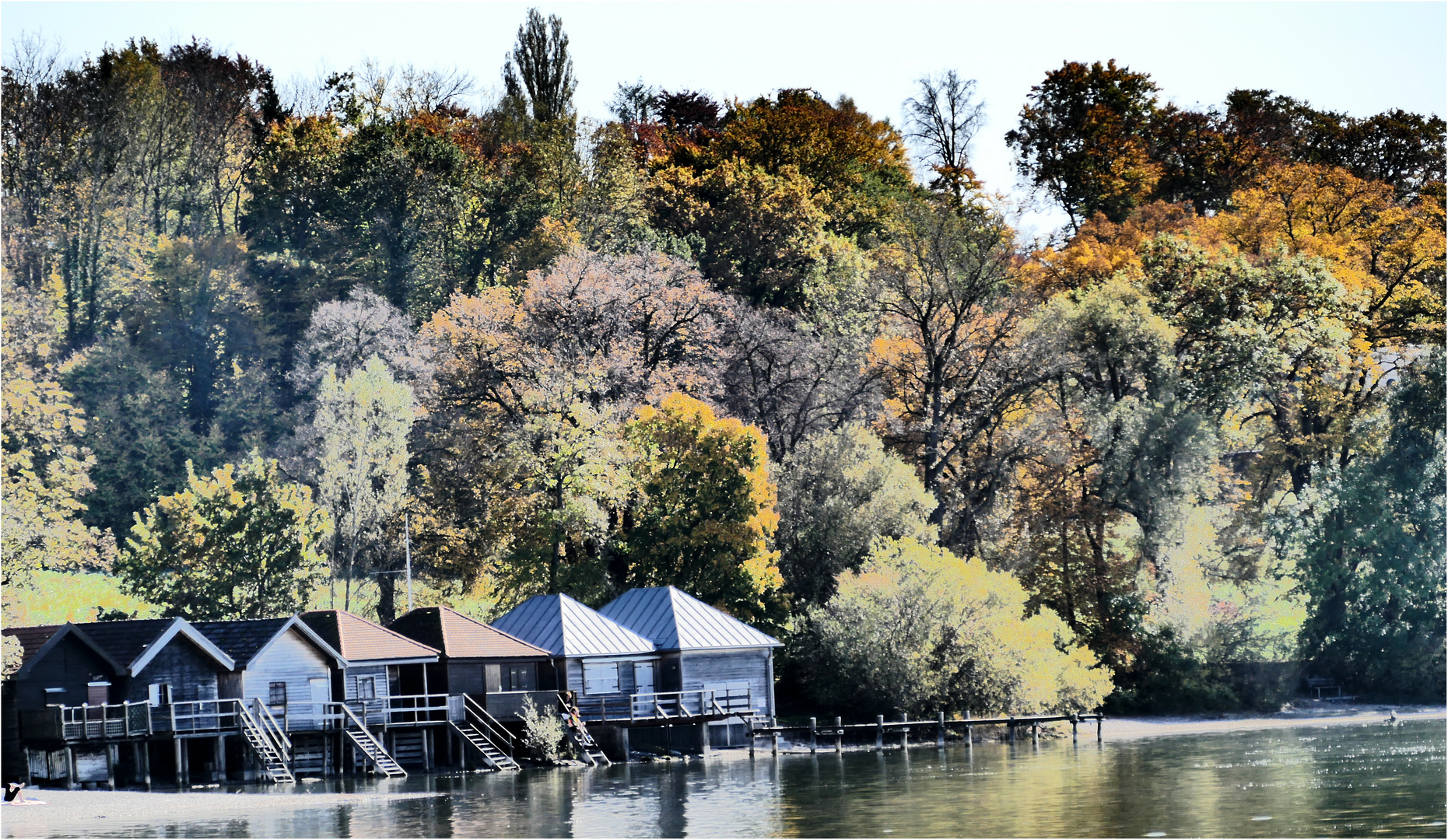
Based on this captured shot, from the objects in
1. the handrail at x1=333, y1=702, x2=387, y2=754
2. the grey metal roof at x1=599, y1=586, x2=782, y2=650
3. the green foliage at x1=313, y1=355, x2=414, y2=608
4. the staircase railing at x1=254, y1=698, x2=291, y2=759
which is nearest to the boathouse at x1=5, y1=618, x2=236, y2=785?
the staircase railing at x1=254, y1=698, x2=291, y2=759

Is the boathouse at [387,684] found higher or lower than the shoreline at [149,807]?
higher

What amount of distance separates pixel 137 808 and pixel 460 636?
15.6 metres

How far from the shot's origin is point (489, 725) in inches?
2101

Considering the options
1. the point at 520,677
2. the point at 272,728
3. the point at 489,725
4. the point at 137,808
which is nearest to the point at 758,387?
the point at 520,677

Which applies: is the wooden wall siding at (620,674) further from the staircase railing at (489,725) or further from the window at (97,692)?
the window at (97,692)

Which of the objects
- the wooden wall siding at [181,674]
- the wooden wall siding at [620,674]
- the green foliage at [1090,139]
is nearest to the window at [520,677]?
the wooden wall siding at [620,674]

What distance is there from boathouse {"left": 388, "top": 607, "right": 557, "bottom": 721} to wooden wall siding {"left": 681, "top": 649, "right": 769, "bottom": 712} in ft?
14.8

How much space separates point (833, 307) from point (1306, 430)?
69.6 ft

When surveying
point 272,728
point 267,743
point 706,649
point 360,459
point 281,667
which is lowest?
point 267,743

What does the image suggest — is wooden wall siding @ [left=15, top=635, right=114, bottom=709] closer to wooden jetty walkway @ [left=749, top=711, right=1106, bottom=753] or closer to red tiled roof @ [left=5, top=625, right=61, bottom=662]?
red tiled roof @ [left=5, top=625, right=61, bottom=662]

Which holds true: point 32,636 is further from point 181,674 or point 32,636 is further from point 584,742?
point 584,742

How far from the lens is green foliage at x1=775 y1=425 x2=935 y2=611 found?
63.8 m

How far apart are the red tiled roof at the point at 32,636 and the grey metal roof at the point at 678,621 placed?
58.6 feet

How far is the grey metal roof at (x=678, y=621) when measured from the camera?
57750 mm
